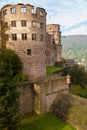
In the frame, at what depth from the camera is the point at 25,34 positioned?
41969mm

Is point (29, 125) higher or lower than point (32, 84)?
lower

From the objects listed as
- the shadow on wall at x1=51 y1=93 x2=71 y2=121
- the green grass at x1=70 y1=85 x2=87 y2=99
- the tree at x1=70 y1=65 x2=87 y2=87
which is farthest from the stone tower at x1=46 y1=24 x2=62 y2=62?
the shadow on wall at x1=51 y1=93 x2=71 y2=121

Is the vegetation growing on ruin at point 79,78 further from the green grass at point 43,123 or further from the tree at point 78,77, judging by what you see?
the green grass at point 43,123

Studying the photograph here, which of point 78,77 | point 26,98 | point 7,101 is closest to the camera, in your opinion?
point 7,101

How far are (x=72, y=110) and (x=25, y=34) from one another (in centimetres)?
1788

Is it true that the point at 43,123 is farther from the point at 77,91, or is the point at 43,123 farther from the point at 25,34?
the point at 77,91

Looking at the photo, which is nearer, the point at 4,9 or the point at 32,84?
the point at 32,84

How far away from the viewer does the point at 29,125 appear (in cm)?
2933

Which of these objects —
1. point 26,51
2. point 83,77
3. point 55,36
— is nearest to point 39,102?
point 26,51

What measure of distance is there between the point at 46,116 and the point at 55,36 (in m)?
58.2

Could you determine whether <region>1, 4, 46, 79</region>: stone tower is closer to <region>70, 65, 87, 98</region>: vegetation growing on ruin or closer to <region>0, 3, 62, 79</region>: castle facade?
<region>0, 3, 62, 79</region>: castle facade

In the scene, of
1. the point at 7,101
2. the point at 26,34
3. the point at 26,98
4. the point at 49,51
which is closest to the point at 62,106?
the point at 26,98

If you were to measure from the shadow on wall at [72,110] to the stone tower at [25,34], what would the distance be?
9.62 metres

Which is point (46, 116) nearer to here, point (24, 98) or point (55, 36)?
point (24, 98)
